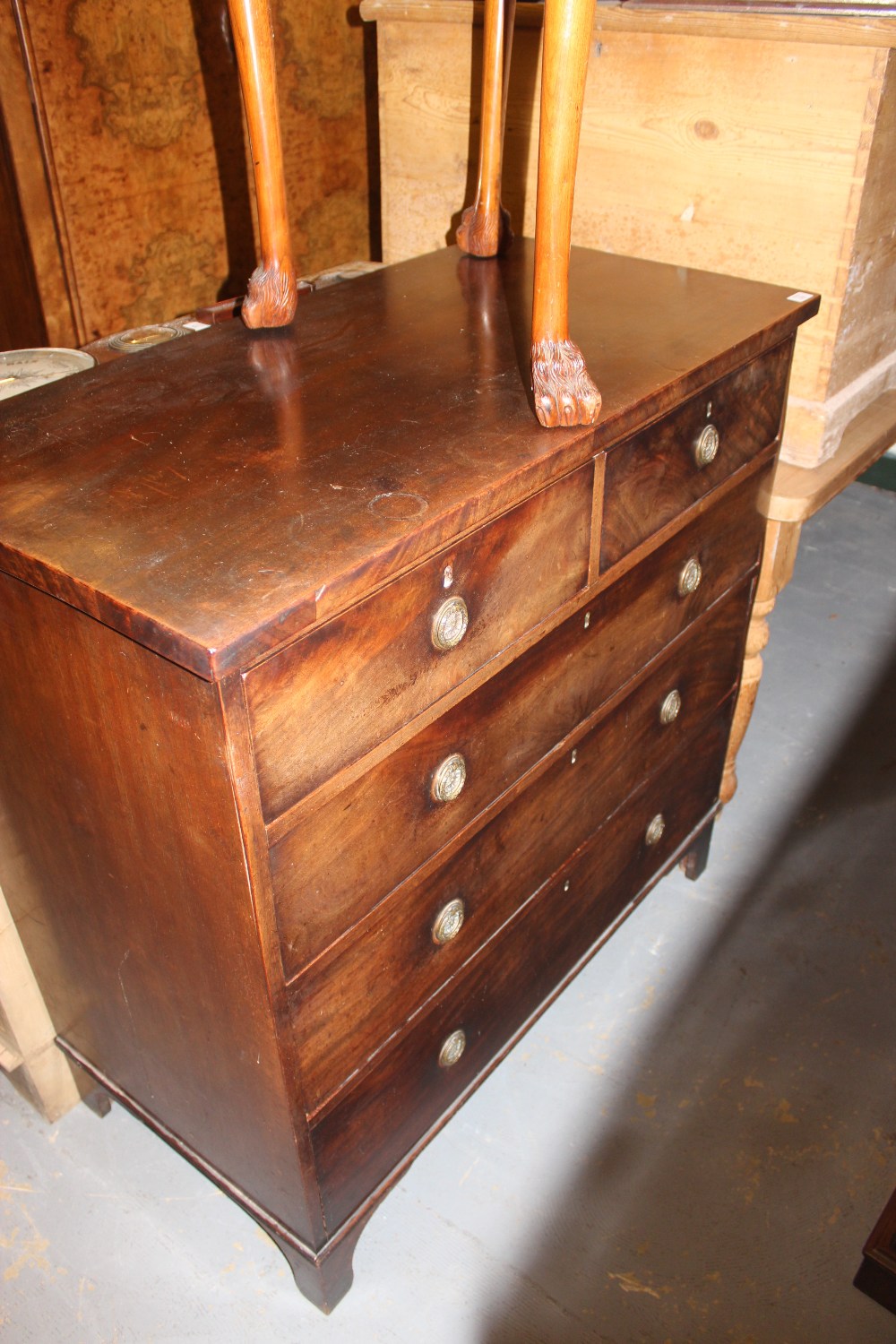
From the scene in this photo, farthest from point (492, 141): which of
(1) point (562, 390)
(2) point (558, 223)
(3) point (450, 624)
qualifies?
(3) point (450, 624)

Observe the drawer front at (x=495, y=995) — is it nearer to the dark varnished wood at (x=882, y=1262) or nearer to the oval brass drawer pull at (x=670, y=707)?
the oval brass drawer pull at (x=670, y=707)

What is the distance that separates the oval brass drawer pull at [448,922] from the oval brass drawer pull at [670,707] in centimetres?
51

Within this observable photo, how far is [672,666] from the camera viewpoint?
1.64m

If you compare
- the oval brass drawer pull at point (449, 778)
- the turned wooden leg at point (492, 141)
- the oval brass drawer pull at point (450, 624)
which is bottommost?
the oval brass drawer pull at point (449, 778)

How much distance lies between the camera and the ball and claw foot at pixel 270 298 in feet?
4.49

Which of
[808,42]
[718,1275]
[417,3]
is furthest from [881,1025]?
[417,3]

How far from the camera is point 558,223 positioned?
1111 millimetres

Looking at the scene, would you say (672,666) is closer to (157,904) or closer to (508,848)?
(508,848)

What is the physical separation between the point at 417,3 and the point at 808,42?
29.3 inches

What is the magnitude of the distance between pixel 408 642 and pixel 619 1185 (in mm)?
1048

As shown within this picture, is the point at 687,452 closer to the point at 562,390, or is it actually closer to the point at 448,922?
the point at 562,390

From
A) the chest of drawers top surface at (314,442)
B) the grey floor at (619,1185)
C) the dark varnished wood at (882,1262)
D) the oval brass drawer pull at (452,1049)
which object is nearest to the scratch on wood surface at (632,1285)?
the grey floor at (619,1185)

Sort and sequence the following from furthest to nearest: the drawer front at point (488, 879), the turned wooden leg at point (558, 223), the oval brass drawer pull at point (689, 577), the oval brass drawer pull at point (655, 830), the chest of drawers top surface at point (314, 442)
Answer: the oval brass drawer pull at point (655, 830)
the oval brass drawer pull at point (689, 577)
the drawer front at point (488, 879)
the turned wooden leg at point (558, 223)
the chest of drawers top surface at point (314, 442)

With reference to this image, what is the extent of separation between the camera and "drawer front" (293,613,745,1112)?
3.84ft
